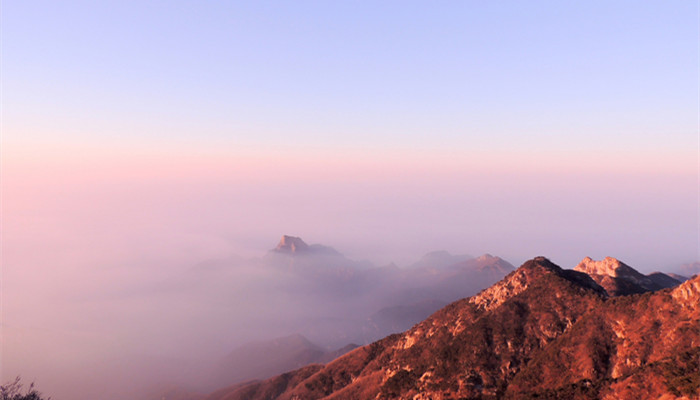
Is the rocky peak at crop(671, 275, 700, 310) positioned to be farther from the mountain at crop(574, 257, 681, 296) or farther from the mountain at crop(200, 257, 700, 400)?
the mountain at crop(574, 257, 681, 296)

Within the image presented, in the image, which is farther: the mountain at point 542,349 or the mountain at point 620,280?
the mountain at point 620,280

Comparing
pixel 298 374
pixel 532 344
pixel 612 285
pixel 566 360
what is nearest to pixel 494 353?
pixel 532 344

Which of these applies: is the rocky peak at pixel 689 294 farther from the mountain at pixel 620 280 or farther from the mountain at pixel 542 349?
the mountain at pixel 620 280

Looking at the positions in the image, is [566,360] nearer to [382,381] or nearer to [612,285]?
[382,381]

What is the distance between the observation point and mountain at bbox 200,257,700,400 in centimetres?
7894

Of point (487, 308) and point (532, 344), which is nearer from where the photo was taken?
point (532, 344)

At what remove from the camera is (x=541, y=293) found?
424 feet

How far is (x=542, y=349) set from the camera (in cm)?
10950

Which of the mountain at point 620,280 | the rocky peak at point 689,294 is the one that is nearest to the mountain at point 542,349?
the rocky peak at point 689,294

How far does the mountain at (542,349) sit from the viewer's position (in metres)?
78.9

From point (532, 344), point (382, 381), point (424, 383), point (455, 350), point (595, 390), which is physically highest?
point (595, 390)

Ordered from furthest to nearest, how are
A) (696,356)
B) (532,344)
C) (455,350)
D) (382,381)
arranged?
1. (382,381)
2. (455,350)
3. (532,344)
4. (696,356)

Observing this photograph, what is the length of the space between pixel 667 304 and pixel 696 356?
29305mm

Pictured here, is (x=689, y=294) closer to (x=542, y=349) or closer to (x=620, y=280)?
(x=542, y=349)
